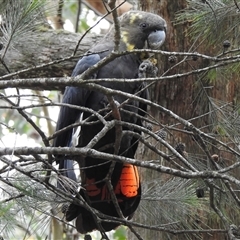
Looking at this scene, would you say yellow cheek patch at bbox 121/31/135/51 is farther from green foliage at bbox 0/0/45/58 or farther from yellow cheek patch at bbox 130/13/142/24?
green foliage at bbox 0/0/45/58

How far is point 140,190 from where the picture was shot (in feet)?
5.99

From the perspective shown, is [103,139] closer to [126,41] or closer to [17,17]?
[126,41]

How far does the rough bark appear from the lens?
8.18 ft

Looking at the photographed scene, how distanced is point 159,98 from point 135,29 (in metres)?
0.29

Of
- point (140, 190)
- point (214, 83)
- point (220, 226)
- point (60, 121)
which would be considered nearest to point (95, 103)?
point (60, 121)

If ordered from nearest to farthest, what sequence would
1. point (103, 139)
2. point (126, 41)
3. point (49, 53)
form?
point (103, 139)
point (126, 41)
point (49, 53)

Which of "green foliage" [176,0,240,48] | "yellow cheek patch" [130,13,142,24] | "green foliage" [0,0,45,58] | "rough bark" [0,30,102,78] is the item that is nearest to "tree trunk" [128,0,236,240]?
"yellow cheek patch" [130,13,142,24]

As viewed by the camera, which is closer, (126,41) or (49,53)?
(126,41)

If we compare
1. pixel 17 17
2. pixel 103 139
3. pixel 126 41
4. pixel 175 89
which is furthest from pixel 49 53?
pixel 17 17

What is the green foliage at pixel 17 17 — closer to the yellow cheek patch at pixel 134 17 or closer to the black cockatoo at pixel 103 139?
the black cockatoo at pixel 103 139

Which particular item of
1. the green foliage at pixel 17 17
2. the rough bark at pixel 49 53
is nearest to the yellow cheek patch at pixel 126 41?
the rough bark at pixel 49 53

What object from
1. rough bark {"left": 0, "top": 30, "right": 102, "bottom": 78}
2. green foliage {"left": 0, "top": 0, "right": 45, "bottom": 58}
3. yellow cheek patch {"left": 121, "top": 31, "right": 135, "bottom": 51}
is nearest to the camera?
green foliage {"left": 0, "top": 0, "right": 45, "bottom": 58}

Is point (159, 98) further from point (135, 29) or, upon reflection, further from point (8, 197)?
point (8, 197)

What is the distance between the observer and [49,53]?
2.55 meters
